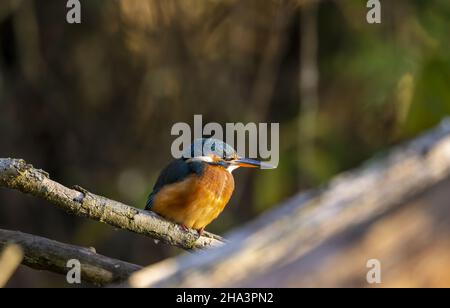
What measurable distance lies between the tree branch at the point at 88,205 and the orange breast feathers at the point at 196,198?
480 mm

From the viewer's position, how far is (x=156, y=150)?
5598 mm

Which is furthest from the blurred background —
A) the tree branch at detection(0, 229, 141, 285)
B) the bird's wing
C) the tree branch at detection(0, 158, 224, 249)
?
the tree branch at detection(0, 229, 141, 285)

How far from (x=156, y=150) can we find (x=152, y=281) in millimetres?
4601

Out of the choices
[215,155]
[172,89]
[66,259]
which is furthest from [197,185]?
[172,89]

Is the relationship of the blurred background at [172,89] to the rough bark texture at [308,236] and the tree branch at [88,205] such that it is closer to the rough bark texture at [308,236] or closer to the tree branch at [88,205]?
the tree branch at [88,205]

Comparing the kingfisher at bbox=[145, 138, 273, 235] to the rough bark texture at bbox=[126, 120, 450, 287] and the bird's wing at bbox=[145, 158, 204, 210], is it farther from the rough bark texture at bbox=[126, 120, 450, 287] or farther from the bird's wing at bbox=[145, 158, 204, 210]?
the rough bark texture at bbox=[126, 120, 450, 287]

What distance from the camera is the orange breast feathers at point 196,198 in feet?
10.3

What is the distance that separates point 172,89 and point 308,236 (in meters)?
4.46

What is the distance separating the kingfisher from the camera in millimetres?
3170

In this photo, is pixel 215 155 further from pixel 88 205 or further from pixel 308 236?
pixel 308 236

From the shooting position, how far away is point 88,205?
229 centimetres

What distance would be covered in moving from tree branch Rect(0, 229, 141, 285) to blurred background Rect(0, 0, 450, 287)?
112 inches
